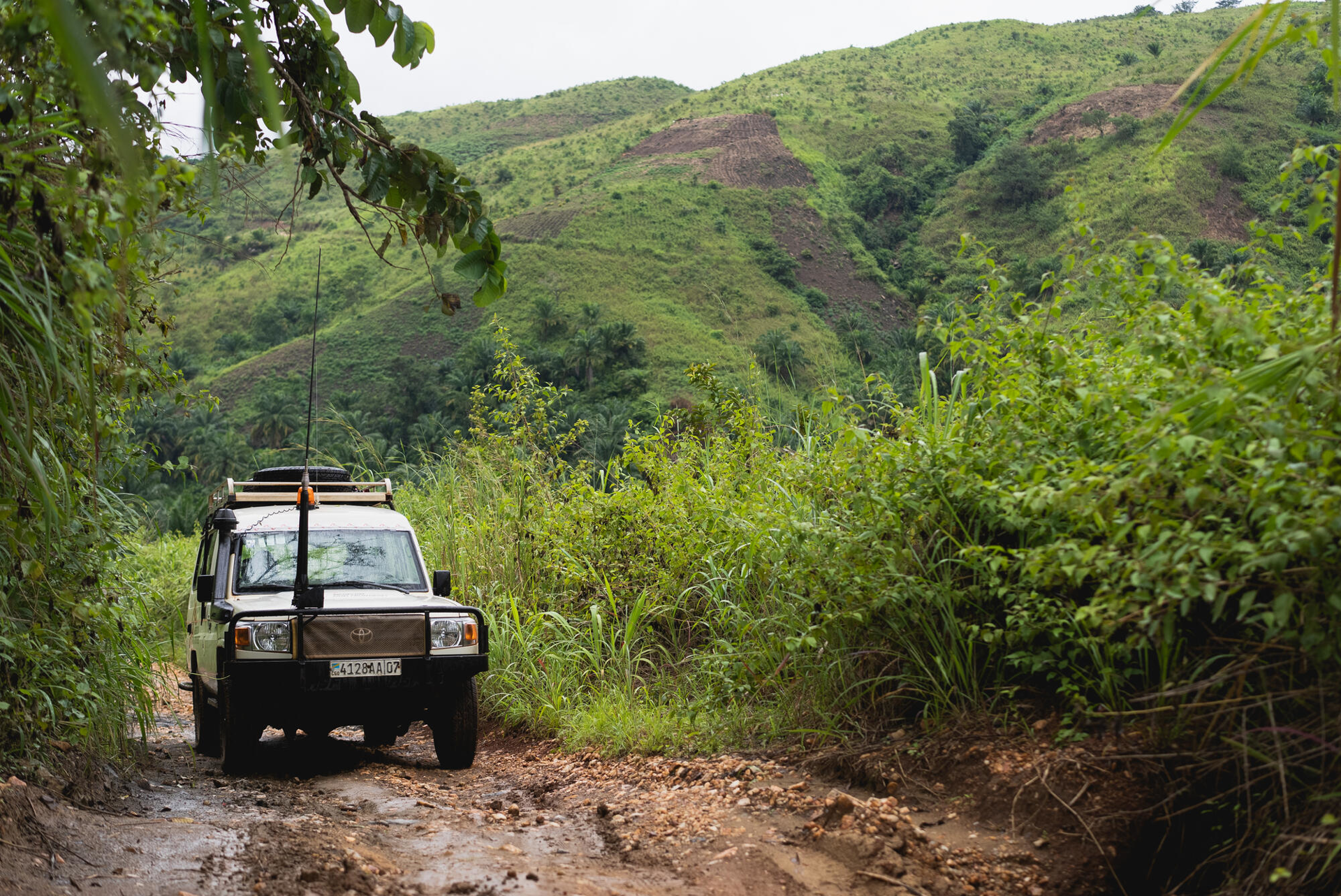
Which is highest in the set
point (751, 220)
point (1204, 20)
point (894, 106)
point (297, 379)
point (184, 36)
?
point (1204, 20)

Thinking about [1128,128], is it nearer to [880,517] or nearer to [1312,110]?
[1312,110]

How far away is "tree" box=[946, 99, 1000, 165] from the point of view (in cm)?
9175

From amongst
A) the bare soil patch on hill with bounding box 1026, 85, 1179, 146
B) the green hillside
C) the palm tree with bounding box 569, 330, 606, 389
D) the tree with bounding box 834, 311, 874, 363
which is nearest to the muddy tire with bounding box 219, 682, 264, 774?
the green hillside

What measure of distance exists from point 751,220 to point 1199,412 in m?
86.9

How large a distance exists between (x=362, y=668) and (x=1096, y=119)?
9066cm

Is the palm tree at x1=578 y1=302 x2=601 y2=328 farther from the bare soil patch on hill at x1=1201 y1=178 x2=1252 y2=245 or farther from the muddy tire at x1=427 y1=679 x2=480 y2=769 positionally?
the muddy tire at x1=427 y1=679 x2=480 y2=769

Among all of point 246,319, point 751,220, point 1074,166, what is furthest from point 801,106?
point 246,319

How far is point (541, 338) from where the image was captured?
69688 mm

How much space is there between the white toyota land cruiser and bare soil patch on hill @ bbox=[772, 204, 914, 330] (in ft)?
220

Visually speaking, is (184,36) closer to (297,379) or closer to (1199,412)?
(1199,412)

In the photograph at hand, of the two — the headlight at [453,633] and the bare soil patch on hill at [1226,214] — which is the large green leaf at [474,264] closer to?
the headlight at [453,633]

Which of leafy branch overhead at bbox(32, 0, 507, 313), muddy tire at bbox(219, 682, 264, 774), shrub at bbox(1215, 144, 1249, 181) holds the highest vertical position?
shrub at bbox(1215, 144, 1249, 181)

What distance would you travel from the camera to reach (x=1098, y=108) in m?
86.2

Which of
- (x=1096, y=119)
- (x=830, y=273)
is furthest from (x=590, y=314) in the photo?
(x=1096, y=119)
